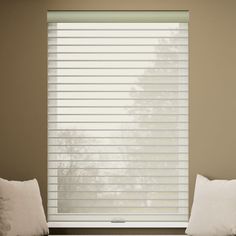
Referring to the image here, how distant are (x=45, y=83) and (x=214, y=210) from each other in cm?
168

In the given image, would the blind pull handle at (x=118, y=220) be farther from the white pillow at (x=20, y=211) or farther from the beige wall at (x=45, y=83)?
the white pillow at (x=20, y=211)

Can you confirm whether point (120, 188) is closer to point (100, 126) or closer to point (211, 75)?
point (100, 126)

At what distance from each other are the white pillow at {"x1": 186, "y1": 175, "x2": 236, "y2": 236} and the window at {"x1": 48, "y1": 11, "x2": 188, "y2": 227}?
13.4 inches

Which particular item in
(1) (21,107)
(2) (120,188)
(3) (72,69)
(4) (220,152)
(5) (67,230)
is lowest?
(5) (67,230)

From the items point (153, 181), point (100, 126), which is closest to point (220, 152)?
point (153, 181)

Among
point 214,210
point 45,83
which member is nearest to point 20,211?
point 45,83

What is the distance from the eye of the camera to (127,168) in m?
4.81

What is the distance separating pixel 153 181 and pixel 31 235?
1.12 metres

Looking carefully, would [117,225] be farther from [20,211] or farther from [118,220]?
[20,211]

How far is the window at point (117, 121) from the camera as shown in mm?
4805

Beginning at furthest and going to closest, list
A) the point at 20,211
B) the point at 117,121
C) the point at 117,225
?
the point at 117,121
the point at 117,225
the point at 20,211

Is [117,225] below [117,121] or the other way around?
below

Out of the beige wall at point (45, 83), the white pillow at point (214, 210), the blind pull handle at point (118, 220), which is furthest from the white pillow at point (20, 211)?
the white pillow at point (214, 210)

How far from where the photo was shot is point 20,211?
14.2ft
